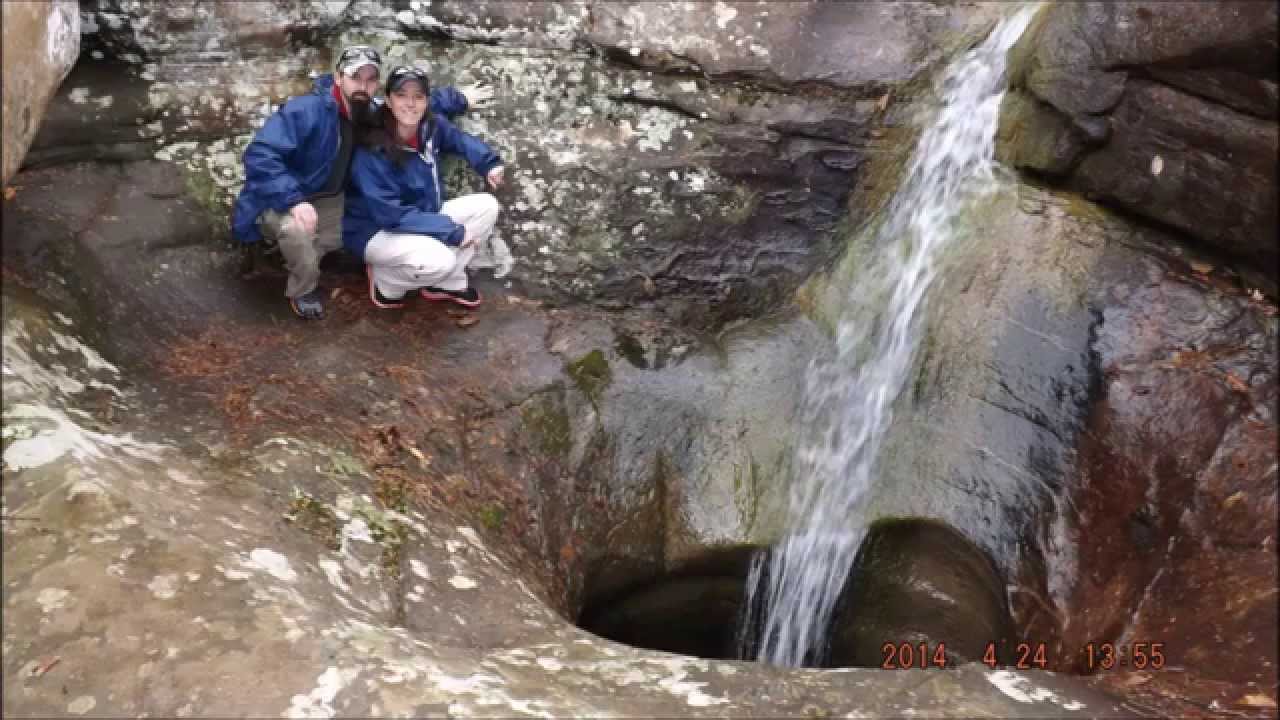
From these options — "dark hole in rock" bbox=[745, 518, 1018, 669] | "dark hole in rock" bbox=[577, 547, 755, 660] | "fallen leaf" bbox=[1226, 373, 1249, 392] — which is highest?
"fallen leaf" bbox=[1226, 373, 1249, 392]

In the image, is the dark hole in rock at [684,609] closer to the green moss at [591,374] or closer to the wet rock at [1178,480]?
the green moss at [591,374]

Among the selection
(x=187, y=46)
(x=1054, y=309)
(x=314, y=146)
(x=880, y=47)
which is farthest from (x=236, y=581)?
(x=880, y=47)

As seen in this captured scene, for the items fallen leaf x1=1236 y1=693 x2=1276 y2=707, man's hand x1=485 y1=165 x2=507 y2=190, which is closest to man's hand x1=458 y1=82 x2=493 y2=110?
man's hand x1=485 y1=165 x2=507 y2=190

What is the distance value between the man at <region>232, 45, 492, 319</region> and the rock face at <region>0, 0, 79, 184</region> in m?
1.06

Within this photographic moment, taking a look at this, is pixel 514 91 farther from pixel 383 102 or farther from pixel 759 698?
pixel 759 698

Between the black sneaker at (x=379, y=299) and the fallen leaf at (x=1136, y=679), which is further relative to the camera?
the black sneaker at (x=379, y=299)

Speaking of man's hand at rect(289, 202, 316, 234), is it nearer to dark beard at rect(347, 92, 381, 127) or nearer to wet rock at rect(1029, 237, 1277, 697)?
dark beard at rect(347, 92, 381, 127)

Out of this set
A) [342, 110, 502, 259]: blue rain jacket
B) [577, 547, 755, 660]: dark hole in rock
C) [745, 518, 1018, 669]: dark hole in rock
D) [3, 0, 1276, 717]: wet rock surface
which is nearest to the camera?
[3, 0, 1276, 717]: wet rock surface

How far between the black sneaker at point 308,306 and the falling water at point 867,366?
135 inches

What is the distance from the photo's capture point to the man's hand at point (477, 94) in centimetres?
649

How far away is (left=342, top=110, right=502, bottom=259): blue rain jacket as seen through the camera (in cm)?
591

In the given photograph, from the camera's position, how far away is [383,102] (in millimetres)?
5742

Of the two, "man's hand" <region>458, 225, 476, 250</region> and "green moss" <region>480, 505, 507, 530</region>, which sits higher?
"man's hand" <region>458, 225, 476, 250</region>

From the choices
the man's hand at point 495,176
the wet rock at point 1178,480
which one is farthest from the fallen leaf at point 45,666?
the wet rock at point 1178,480
